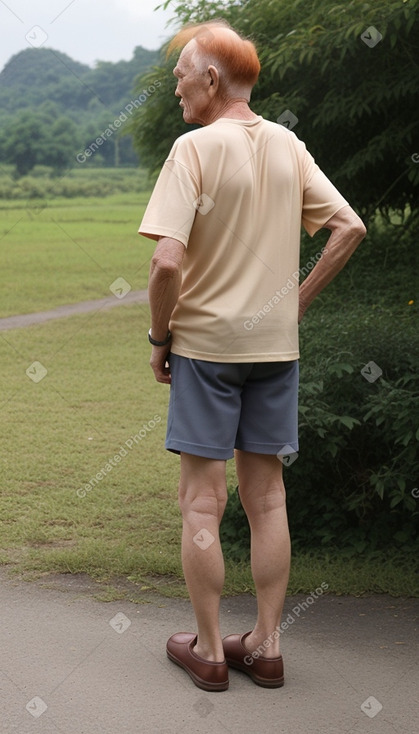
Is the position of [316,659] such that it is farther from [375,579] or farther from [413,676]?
[375,579]

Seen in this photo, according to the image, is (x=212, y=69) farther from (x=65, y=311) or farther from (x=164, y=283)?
(x=65, y=311)

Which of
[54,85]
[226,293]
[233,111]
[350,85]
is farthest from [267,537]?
[54,85]

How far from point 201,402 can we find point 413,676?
1.11 meters

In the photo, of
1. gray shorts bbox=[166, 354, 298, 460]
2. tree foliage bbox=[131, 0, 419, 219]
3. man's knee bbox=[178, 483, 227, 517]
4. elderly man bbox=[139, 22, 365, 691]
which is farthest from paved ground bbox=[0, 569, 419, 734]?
tree foliage bbox=[131, 0, 419, 219]

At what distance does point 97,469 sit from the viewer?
585 centimetres

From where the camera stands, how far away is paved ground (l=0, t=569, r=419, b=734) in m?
2.86

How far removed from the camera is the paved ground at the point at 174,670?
2861 millimetres

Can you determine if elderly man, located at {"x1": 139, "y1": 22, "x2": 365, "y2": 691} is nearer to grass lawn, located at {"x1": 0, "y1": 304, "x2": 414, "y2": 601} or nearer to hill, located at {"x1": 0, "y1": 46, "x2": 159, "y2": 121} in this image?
grass lawn, located at {"x1": 0, "y1": 304, "x2": 414, "y2": 601}

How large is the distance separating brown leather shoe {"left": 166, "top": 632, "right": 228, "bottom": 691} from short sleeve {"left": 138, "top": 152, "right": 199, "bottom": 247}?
126 centimetres

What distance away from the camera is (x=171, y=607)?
147 inches

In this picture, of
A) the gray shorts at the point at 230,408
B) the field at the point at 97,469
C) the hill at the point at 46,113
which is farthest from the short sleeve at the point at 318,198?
the hill at the point at 46,113

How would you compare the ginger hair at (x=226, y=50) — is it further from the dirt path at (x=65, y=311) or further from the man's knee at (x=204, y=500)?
the dirt path at (x=65, y=311)

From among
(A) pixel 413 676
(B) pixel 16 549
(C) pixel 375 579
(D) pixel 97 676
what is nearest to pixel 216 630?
(D) pixel 97 676

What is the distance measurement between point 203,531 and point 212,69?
1.35 m
